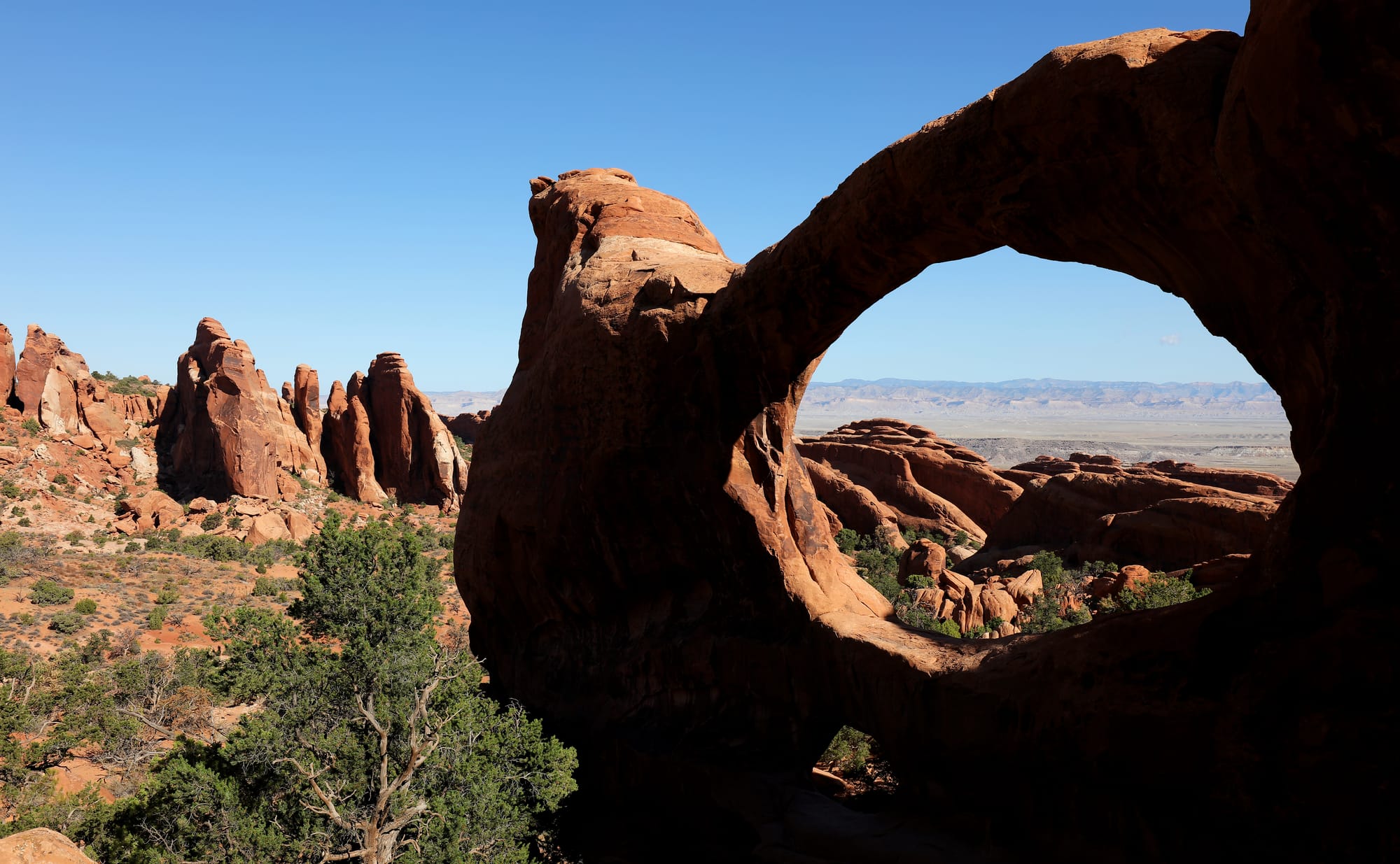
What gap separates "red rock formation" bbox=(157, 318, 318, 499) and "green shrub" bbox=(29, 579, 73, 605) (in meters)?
19.5

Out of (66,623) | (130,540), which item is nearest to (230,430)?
(130,540)

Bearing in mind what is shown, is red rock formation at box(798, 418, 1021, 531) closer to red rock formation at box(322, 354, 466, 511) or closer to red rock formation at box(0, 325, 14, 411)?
red rock formation at box(322, 354, 466, 511)

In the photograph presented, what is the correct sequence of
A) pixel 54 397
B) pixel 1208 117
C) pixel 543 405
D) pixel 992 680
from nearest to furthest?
1. pixel 1208 117
2. pixel 992 680
3. pixel 543 405
4. pixel 54 397

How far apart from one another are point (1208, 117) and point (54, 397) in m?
66.6

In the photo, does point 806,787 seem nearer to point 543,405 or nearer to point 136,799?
point 543,405

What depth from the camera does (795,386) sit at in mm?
12953

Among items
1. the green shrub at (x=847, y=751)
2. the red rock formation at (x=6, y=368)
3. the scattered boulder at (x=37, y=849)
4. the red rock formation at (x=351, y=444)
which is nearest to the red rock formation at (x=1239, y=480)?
the green shrub at (x=847, y=751)

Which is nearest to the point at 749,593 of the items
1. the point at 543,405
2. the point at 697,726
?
the point at 697,726

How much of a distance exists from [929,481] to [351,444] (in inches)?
1573

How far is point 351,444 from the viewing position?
58406mm

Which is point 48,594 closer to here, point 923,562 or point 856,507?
point 923,562

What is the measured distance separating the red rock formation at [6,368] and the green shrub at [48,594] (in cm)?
2727

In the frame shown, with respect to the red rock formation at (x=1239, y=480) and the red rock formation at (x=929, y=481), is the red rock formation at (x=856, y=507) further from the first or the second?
the red rock formation at (x=1239, y=480)

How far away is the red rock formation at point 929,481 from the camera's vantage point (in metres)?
48.1
